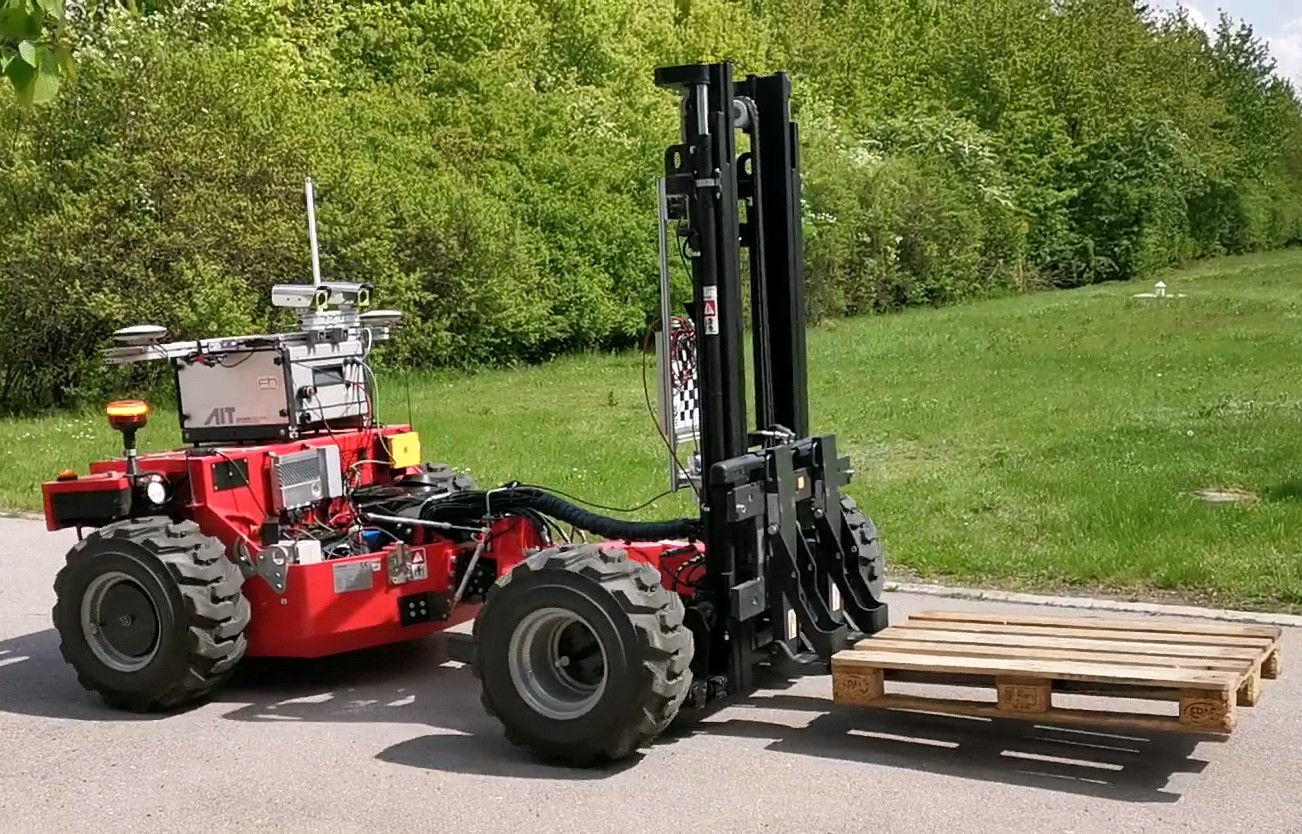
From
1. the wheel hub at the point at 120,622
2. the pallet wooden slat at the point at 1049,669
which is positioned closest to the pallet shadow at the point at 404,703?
the wheel hub at the point at 120,622

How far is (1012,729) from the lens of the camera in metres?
7.16

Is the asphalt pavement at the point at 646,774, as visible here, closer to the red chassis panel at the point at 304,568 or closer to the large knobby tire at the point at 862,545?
the red chassis panel at the point at 304,568

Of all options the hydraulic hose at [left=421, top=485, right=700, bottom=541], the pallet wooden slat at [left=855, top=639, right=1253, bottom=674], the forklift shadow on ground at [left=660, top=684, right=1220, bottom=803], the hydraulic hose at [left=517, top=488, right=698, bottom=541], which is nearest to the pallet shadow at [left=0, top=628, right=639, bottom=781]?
the forklift shadow on ground at [left=660, top=684, right=1220, bottom=803]

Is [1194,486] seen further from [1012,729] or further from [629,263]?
[629,263]

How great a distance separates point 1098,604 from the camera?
979 centimetres

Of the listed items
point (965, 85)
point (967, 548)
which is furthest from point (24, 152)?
point (965, 85)

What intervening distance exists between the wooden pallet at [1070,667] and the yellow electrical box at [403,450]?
10.9 ft

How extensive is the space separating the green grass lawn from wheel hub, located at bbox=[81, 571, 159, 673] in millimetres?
5396

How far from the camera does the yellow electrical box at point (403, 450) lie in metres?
9.42

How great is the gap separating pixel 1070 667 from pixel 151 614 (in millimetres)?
4568

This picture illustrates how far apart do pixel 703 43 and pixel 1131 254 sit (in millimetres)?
20908

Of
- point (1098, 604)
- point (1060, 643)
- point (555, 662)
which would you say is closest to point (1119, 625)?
point (1060, 643)

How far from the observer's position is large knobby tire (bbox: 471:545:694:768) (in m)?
6.66

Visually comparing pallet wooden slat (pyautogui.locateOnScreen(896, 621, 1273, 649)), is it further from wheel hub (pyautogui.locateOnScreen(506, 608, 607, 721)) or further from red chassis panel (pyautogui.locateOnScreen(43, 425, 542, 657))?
red chassis panel (pyautogui.locateOnScreen(43, 425, 542, 657))
